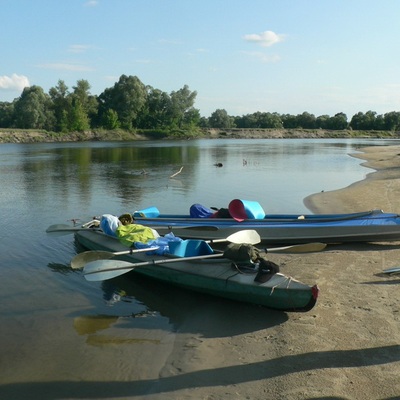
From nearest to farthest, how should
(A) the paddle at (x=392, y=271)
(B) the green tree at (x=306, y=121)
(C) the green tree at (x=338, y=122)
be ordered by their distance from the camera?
(A) the paddle at (x=392, y=271), (C) the green tree at (x=338, y=122), (B) the green tree at (x=306, y=121)

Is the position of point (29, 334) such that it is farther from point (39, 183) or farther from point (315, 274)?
point (39, 183)

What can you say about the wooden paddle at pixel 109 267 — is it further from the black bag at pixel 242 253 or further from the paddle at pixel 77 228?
the paddle at pixel 77 228

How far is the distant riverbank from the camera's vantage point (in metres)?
84.6

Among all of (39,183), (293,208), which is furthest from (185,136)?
(293,208)

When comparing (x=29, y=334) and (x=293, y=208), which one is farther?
(x=293, y=208)

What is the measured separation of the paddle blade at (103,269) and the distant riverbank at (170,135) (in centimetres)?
7975

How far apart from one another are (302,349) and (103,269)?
387 cm

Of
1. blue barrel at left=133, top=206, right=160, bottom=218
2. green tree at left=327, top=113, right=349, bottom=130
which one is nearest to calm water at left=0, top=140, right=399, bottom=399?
blue barrel at left=133, top=206, right=160, bottom=218

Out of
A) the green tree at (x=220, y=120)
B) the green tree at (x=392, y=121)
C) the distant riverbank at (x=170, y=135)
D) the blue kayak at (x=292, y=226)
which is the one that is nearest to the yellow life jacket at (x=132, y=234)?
the blue kayak at (x=292, y=226)

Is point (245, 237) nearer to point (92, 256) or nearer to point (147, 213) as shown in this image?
point (92, 256)

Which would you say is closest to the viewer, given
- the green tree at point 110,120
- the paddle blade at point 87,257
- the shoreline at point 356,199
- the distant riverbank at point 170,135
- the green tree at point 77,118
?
the paddle blade at point 87,257

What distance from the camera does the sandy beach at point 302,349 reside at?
5.49 meters

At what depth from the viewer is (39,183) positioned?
26719mm

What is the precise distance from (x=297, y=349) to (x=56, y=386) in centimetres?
320
